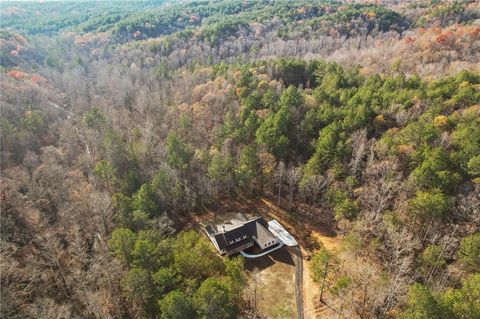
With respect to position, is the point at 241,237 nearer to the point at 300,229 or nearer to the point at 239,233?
the point at 239,233

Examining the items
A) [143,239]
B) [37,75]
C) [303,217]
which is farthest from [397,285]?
[37,75]

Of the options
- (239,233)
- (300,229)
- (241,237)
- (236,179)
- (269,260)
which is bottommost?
(269,260)

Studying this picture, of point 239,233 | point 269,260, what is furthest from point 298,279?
point 239,233

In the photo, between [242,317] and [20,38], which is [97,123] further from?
[20,38]

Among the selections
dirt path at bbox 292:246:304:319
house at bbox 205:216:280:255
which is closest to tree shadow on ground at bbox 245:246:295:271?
dirt path at bbox 292:246:304:319

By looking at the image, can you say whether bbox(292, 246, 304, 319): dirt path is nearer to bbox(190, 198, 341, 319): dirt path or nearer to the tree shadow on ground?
bbox(190, 198, 341, 319): dirt path

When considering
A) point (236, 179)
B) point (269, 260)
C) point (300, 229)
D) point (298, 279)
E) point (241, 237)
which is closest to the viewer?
point (298, 279)
